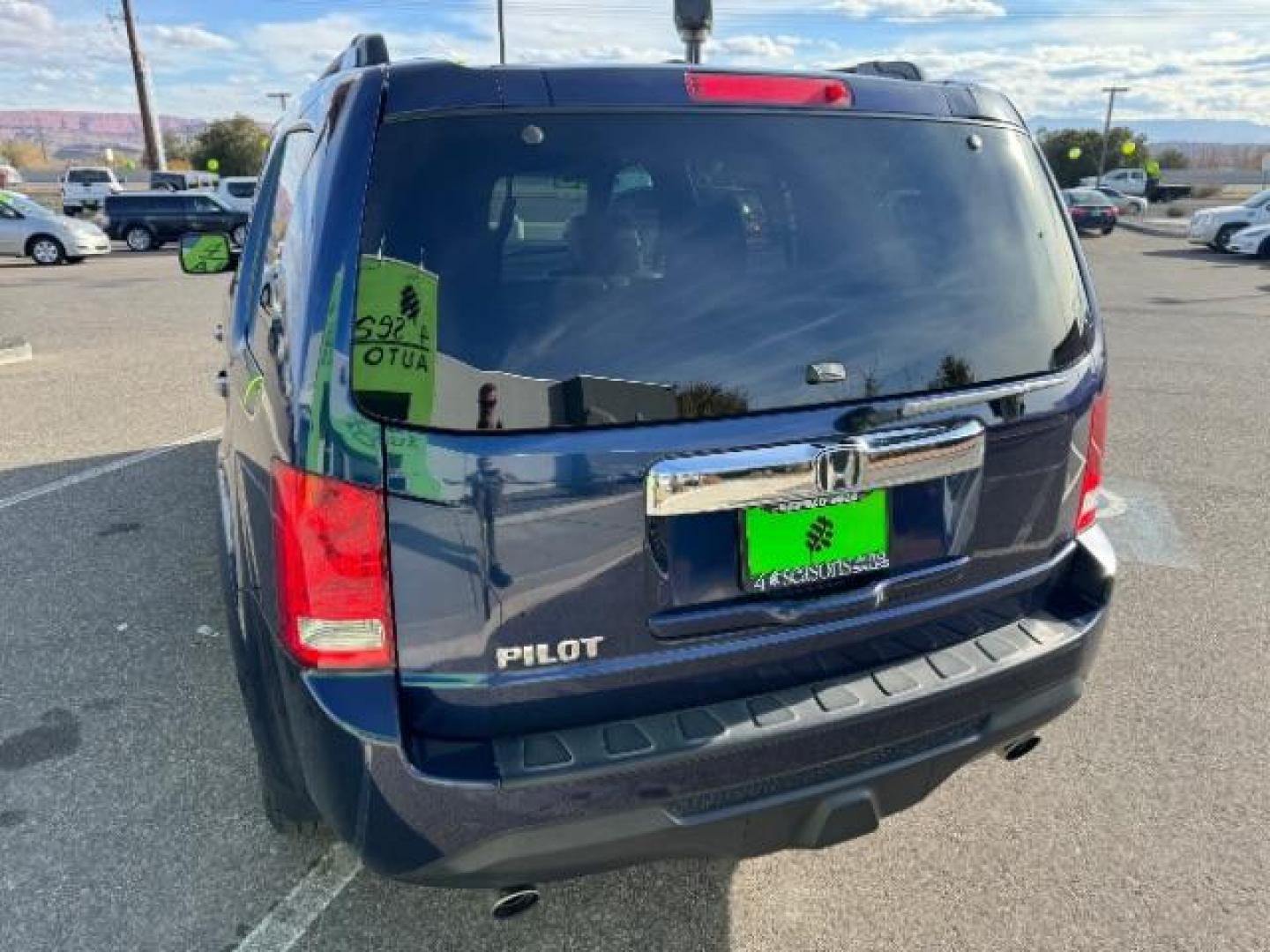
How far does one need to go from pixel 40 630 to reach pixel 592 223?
3.14 meters

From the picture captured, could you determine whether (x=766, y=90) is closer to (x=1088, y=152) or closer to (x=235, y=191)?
(x=235, y=191)

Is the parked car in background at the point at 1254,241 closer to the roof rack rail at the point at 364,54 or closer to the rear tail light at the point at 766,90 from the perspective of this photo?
the rear tail light at the point at 766,90

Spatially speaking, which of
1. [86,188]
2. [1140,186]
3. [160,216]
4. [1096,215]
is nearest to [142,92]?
[86,188]

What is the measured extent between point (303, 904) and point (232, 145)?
198ft

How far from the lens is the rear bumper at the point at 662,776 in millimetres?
1697

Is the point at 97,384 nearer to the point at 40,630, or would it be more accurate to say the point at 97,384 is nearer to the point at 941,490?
the point at 40,630

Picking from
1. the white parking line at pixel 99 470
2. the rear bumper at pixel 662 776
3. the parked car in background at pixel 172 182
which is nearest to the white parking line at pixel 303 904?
the rear bumper at pixel 662 776

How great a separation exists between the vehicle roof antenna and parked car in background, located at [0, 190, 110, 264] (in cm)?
2152

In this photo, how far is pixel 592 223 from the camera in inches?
72.1

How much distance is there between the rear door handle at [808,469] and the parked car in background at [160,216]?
26.6 metres

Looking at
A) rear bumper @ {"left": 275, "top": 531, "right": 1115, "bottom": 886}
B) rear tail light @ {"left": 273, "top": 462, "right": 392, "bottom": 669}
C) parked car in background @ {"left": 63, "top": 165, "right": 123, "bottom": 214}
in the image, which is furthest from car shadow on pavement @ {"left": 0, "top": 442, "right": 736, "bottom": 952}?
parked car in background @ {"left": 63, "top": 165, "right": 123, "bottom": 214}

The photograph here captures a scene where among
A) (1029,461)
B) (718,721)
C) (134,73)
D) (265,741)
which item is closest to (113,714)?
(265,741)

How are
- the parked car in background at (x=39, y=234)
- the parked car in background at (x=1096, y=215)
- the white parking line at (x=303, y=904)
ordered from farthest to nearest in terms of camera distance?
the parked car in background at (x=1096, y=215) → the parked car in background at (x=39, y=234) → the white parking line at (x=303, y=904)

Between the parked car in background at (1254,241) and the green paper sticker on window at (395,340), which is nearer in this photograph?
the green paper sticker on window at (395,340)
